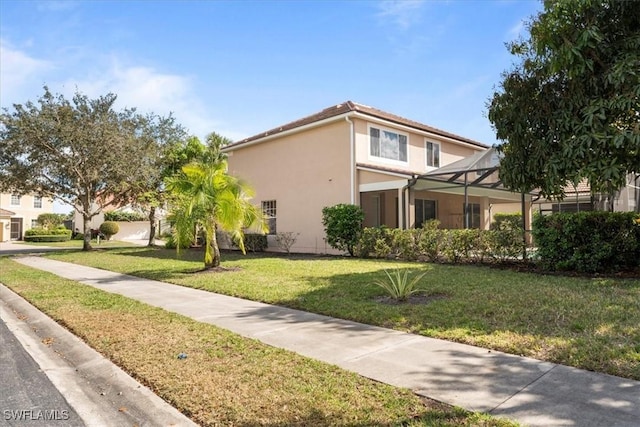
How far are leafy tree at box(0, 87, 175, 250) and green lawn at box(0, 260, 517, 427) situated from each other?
60.4 feet

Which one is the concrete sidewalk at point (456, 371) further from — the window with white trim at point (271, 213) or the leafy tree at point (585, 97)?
the window with white trim at point (271, 213)

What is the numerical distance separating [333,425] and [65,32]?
1223 cm

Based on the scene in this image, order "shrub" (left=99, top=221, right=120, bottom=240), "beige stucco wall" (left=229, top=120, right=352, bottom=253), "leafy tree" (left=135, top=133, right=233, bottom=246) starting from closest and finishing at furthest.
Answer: "beige stucco wall" (left=229, top=120, right=352, bottom=253) < "leafy tree" (left=135, top=133, right=233, bottom=246) < "shrub" (left=99, top=221, right=120, bottom=240)

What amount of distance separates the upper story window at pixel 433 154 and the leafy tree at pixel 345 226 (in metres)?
6.48

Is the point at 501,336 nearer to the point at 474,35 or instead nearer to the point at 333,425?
the point at 333,425

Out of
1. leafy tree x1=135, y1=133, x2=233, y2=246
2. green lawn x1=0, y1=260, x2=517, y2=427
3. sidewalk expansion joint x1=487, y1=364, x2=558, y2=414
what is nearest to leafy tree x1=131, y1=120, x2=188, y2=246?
leafy tree x1=135, y1=133, x2=233, y2=246

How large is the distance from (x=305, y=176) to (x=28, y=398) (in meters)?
16.3

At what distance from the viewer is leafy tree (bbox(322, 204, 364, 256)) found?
1659 centimetres

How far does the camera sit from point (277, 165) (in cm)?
2141

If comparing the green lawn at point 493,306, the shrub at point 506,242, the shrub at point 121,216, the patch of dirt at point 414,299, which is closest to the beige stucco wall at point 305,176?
the shrub at point 506,242

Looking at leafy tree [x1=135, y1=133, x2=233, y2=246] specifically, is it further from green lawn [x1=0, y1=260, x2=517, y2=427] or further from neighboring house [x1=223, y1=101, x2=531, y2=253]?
green lawn [x1=0, y1=260, x2=517, y2=427]

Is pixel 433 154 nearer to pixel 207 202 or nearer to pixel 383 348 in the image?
pixel 207 202

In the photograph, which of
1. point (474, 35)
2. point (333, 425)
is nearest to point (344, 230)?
point (474, 35)

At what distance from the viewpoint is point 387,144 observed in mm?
19391
